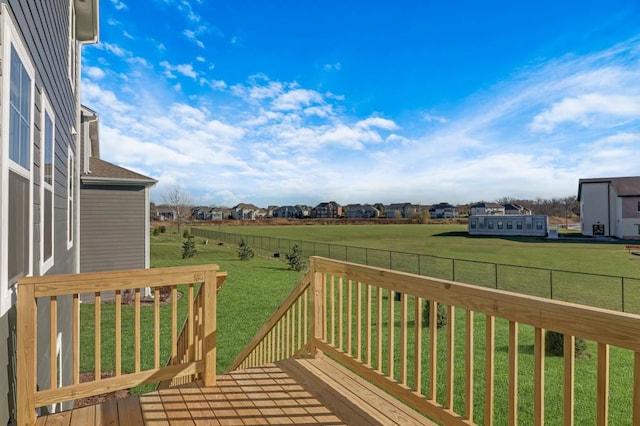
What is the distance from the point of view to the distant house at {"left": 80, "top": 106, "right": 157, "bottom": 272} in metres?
11.2

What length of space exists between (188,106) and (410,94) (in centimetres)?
1385

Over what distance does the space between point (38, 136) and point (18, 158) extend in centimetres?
86

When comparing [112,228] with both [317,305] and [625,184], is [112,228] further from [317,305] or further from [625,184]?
[625,184]

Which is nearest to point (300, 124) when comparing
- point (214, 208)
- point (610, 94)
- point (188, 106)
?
point (188, 106)

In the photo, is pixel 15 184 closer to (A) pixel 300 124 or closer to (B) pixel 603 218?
(A) pixel 300 124

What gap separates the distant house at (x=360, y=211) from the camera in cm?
10156

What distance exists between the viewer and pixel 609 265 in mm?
19344

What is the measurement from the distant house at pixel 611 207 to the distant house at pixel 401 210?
181 ft

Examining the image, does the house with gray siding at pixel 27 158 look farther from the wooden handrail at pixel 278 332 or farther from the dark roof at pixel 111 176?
the dark roof at pixel 111 176

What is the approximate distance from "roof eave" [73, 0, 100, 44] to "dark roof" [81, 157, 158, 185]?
4.45 m

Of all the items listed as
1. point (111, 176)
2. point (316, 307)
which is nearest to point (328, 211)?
point (111, 176)

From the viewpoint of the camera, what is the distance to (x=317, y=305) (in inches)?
139

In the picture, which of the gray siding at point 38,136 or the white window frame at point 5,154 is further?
the gray siding at point 38,136

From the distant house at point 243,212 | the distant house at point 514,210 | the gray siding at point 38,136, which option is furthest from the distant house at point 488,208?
the gray siding at point 38,136
